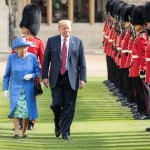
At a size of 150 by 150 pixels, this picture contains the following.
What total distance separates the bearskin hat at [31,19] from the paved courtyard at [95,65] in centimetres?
907

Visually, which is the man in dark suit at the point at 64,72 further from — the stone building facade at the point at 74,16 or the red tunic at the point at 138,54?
the stone building facade at the point at 74,16

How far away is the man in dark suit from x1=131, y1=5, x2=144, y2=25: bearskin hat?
2.44 m

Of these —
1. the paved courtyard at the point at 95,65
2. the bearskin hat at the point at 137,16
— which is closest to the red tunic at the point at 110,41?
the bearskin hat at the point at 137,16

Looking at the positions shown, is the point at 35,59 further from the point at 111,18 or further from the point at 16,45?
the point at 111,18

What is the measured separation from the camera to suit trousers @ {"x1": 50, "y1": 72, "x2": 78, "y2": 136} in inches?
484

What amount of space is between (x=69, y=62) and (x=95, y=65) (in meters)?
13.6

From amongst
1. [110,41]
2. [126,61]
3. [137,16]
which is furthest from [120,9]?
[137,16]

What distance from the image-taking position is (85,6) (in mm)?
32938

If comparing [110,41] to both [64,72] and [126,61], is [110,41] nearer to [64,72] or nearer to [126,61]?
[126,61]

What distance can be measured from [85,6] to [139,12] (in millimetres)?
17780

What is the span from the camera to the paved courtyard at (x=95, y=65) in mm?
23641

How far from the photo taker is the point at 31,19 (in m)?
13.6

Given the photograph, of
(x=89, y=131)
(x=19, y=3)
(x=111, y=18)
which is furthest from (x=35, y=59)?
(x=19, y=3)

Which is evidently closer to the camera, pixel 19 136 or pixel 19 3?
pixel 19 136
